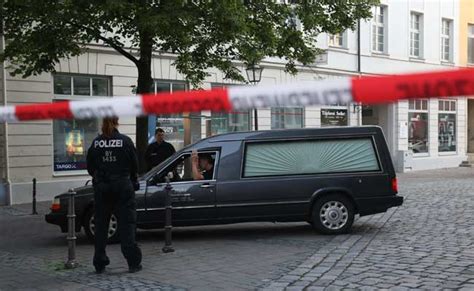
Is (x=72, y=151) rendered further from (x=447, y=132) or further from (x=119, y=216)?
(x=447, y=132)

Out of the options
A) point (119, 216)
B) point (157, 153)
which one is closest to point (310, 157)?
point (157, 153)

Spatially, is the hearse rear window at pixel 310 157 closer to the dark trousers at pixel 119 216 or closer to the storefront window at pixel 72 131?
the dark trousers at pixel 119 216

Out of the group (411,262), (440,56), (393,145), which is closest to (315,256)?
(411,262)

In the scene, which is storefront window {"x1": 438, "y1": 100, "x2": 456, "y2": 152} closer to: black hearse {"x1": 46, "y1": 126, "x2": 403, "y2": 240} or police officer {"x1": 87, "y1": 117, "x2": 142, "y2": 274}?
black hearse {"x1": 46, "y1": 126, "x2": 403, "y2": 240}

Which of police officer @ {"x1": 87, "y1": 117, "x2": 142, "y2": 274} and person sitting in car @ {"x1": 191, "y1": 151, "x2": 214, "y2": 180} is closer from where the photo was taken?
police officer @ {"x1": 87, "y1": 117, "x2": 142, "y2": 274}

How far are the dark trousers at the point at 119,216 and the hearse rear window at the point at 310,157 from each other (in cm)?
305

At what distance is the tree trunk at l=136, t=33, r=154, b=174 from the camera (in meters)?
12.3

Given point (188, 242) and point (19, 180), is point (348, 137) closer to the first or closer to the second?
point (188, 242)

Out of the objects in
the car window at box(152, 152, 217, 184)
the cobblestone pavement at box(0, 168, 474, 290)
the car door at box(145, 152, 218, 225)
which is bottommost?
the cobblestone pavement at box(0, 168, 474, 290)

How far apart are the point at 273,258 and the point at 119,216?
6.89 ft

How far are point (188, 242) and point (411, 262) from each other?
353cm

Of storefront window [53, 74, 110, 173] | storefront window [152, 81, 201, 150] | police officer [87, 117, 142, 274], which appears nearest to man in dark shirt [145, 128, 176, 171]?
police officer [87, 117, 142, 274]

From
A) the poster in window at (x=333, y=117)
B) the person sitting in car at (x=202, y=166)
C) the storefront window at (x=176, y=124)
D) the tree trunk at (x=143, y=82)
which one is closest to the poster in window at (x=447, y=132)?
the poster in window at (x=333, y=117)

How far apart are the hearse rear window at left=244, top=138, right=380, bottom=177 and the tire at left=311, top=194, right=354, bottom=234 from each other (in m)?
0.48
